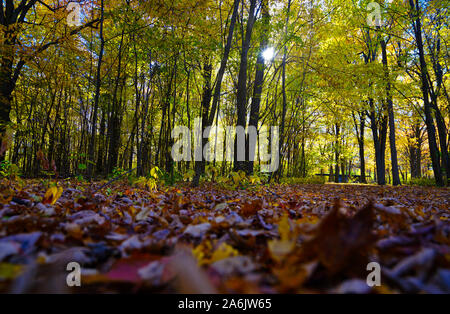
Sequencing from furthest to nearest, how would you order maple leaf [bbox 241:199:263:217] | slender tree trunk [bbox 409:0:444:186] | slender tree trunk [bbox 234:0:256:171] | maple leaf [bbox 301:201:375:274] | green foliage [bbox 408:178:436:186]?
green foliage [bbox 408:178:436:186] < slender tree trunk [bbox 409:0:444:186] < slender tree trunk [bbox 234:0:256:171] < maple leaf [bbox 241:199:263:217] < maple leaf [bbox 301:201:375:274]

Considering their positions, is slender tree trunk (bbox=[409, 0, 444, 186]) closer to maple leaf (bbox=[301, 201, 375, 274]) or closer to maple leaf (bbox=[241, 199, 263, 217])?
maple leaf (bbox=[241, 199, 263, 217])

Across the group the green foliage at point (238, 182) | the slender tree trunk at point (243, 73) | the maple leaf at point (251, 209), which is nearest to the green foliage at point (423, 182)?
the slender tree trunk at point (243, 73)

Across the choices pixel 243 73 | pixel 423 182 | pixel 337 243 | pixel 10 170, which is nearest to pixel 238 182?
pixel 243 73

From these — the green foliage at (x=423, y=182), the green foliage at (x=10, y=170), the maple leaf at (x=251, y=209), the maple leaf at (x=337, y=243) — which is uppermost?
the green foliage at (x=10, y=170)

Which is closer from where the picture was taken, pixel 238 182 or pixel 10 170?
pixel 10 170

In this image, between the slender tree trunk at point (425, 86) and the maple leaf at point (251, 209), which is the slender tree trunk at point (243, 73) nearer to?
the maple leaf at point (251, 209)

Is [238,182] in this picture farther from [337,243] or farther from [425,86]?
[425,86]

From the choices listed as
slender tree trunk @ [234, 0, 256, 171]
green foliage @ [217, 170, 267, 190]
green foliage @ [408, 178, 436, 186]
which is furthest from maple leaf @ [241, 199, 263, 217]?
green foliage @ [408, 178, 436, 186]

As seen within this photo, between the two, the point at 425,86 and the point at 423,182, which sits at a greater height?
the point at 425,86

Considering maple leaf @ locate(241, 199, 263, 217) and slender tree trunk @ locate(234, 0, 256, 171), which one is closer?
maple leaf @ locate(241, 199, 263, 217)

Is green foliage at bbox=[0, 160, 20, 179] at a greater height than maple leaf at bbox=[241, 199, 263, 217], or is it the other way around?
green foliage at bbox=[0, 160, 20, 179]
